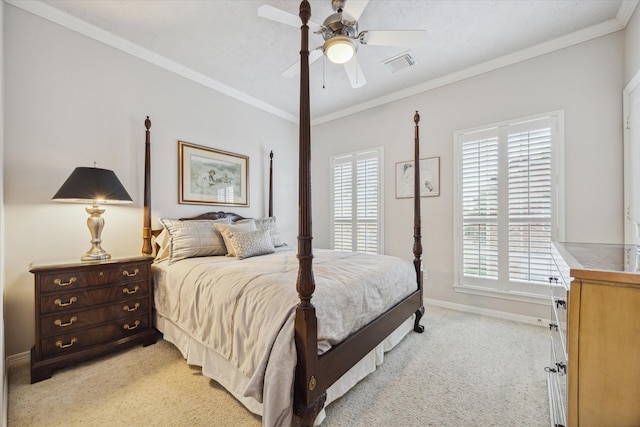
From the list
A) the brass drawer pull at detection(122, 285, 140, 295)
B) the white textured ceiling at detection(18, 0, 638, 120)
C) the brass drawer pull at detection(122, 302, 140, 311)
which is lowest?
the brass drawer pull at detection(122, 302, 140, 311)

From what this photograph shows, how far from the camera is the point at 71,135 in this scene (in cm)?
240

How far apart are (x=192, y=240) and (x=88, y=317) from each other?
96 centimetres

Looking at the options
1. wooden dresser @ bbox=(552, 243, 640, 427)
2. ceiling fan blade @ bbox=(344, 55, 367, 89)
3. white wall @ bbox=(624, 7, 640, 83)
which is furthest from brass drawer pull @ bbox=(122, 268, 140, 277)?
white wall @ bbox=(624, 7, 640, 83)

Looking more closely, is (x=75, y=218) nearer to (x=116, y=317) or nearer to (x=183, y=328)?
(x=116, y=317)

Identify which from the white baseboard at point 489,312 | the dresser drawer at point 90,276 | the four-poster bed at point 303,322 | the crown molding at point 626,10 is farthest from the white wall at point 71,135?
the crown molding at point 626,10

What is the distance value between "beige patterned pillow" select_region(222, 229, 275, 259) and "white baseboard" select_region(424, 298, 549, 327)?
226cm

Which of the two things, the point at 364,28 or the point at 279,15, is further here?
the point at 364,28

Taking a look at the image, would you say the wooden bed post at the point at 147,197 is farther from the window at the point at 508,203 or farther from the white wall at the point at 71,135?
the window at the point at 508,203

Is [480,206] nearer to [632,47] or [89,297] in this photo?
[632,47]

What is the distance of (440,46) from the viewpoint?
2.79m

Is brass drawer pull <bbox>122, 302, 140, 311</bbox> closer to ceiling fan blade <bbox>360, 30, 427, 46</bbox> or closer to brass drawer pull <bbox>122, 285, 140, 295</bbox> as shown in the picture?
brass drawer pull <bbox>122, 285, 140, 295</bbox>

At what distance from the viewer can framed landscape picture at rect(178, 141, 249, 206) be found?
3.21 metres

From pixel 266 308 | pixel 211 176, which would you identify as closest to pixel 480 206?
pixel 266 308

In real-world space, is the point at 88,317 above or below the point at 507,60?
below
